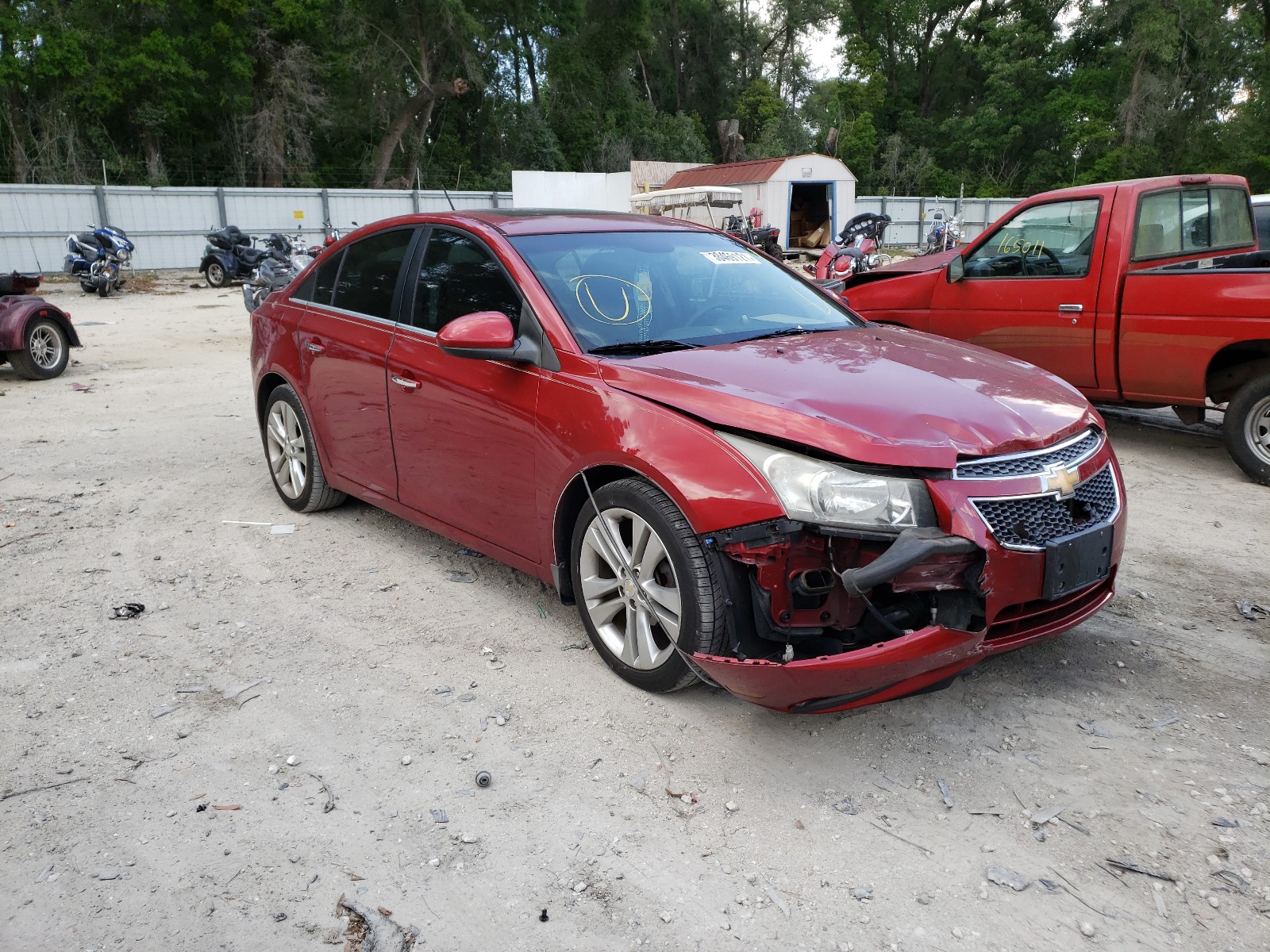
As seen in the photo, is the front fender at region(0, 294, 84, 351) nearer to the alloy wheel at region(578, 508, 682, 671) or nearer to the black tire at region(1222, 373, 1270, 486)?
the alloy wheel at region(578, 508, 682, 671)

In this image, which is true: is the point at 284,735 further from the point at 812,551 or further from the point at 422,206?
the point at 422,206

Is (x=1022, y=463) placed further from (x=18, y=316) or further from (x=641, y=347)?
(x=18, y=316)

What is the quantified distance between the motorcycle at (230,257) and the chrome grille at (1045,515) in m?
21.6

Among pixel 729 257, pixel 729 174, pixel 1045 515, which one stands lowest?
pixel 1045 515

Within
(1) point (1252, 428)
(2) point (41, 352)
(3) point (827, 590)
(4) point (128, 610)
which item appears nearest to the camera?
(3) point (827, 590)

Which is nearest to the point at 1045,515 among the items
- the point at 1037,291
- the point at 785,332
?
the point at 785,332

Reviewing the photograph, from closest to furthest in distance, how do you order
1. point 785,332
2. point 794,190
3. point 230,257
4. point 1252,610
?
point 785,332
point 1252,610
point 230,257
point 794,190

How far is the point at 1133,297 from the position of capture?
261 inches

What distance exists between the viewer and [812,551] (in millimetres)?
3055

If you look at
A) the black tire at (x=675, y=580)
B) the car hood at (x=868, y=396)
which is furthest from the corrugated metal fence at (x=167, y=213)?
the black tire at (x=675, y=580)

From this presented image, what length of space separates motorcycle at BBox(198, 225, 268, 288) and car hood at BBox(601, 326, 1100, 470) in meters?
20.6

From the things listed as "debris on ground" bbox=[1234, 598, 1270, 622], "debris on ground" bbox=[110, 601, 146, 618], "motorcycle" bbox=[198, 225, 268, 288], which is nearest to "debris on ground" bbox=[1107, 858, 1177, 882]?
"debris on ground" bbox=[1234, 598, 1270, 622]

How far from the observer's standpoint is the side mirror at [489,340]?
3865mm

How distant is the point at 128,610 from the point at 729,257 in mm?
3156
